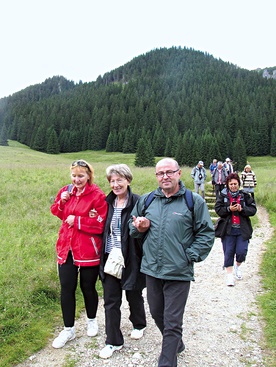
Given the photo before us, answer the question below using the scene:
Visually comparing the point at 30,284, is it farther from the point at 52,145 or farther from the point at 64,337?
the point at 52,145

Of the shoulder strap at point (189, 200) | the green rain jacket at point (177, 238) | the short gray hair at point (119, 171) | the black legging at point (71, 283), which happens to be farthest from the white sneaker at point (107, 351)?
the short gray hair at point (119, 171)

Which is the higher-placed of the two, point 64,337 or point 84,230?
point 84,230

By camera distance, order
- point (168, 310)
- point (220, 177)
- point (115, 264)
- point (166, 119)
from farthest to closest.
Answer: point (166, 119), point (220, 177), point (115, 264), point (168, 310)

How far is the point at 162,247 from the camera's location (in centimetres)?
340

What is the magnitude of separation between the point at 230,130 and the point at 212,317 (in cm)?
8896

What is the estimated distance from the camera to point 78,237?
392 cm

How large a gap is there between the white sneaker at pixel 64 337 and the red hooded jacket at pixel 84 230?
0.97 metres

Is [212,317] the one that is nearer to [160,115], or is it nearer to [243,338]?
[243,338]

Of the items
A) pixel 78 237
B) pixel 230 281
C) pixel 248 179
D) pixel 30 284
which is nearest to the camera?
pixel 78 237

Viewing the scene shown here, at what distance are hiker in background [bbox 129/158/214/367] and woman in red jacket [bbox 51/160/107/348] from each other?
62 centimetres

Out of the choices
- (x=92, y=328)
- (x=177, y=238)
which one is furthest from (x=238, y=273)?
(x=177, y=238)

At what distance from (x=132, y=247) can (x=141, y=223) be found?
0.58 m

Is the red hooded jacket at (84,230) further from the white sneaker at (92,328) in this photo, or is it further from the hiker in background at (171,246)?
the white sneaker at (92,328)

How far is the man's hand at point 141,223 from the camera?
340 centimetres
